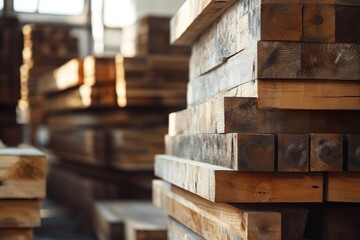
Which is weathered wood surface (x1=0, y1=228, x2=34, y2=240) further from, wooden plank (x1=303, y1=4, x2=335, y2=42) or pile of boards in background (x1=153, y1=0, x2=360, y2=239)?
wooden plank (x1=303, y1=4, x2=335, y2=42)

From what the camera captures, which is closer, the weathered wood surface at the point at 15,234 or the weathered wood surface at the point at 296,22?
the weathered wood surface at the point at 296,22

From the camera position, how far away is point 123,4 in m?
13.8

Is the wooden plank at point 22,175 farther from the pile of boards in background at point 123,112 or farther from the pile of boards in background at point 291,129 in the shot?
the pile of boards in background at point 123,112

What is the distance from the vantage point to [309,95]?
2721mm

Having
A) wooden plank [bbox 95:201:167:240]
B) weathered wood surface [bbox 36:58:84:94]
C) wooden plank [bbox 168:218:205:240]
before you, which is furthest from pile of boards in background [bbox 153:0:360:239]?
weathered wood surface [bbox 36:58:84:94]

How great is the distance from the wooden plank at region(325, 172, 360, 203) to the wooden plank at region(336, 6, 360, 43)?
540 millimetres

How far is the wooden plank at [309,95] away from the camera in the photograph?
2.70m

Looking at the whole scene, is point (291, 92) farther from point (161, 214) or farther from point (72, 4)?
point (72, 4)

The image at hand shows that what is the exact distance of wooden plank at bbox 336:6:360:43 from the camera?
278 centimetres

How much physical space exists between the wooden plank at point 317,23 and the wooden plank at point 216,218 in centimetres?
71

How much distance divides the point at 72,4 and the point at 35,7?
745mm

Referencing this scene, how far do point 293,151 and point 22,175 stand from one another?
1.52 meters

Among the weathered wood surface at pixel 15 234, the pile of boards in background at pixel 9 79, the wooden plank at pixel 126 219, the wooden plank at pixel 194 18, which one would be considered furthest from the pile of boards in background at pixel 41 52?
the weathered wood surface at pixel 15 234

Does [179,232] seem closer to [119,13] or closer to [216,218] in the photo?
[216,218]
